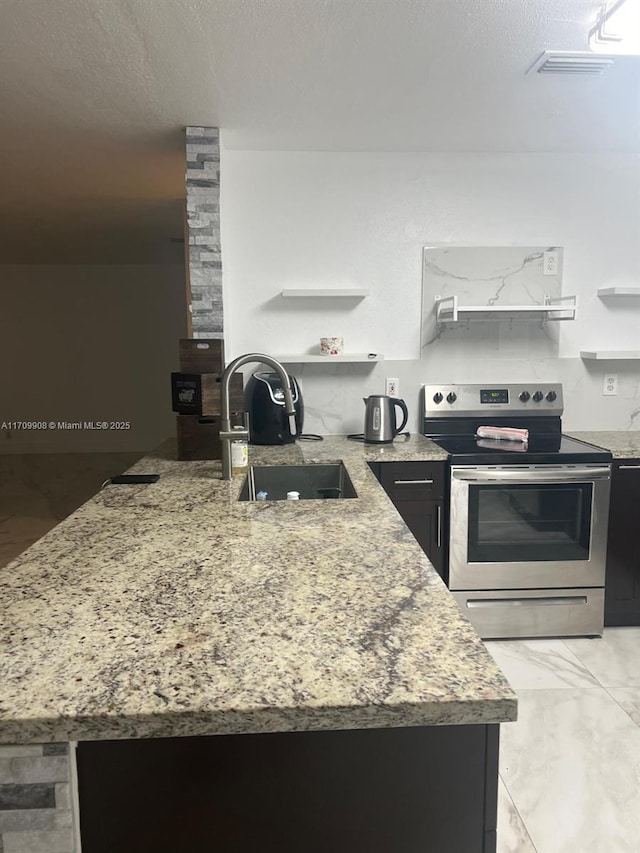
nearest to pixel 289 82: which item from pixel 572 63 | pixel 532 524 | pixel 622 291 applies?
pixel 572 63

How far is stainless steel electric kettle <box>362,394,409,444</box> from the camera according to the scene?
9.68ft

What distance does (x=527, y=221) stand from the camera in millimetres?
3254

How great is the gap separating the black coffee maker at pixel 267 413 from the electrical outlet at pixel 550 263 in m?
1.50

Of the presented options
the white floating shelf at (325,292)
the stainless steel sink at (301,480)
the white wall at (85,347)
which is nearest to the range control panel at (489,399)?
the white floating shelf at (325,292)

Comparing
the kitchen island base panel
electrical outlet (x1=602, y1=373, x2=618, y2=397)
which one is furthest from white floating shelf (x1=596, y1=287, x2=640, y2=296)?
the kitchen island base panel

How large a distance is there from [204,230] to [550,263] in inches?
70.7

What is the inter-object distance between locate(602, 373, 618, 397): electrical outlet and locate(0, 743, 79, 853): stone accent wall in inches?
126

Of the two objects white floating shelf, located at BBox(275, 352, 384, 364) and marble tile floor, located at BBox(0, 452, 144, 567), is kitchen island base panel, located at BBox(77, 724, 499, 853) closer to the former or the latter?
white floating shelf, located at BBox(275, 352, 384, 364)

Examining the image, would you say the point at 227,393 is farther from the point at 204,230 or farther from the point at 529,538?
the point at 529,538

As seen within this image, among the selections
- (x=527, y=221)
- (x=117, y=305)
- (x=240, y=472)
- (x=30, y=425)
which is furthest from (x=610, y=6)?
(x=30, y=425)

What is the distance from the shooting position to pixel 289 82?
232 centimetres

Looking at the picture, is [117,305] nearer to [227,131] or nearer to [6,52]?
[227,131]

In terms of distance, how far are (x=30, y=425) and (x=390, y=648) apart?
741 centimetres

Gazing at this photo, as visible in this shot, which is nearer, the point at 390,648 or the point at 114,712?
the point at 114,712
